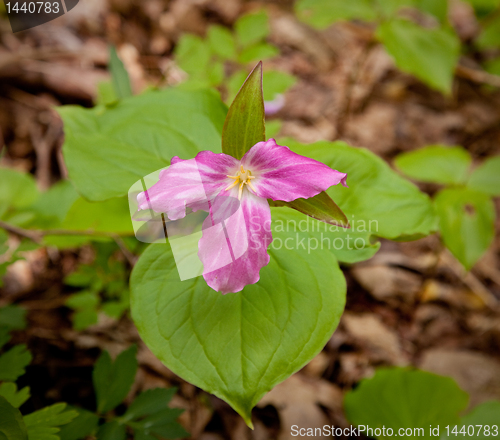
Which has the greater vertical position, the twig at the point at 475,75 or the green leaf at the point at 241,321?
the green leaf at the point at 241,321

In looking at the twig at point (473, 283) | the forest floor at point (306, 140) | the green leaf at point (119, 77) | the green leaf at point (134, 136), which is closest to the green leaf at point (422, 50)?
the forest floor at point (306, 140)

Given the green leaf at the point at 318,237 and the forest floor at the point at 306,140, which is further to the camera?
the forest floor at the point at 306,140

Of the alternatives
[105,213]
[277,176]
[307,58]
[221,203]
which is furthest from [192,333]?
[307,58]

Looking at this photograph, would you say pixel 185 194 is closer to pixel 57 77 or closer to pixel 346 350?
pixel 346 350

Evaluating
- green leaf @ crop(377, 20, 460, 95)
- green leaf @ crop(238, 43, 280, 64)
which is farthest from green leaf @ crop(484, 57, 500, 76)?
green leaf @ crop(238, 43, 280, 64)

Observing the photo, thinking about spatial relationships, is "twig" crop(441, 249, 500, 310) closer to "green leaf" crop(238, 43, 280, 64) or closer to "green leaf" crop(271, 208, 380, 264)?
"green leaf" crop(271, 208, 380, 264)

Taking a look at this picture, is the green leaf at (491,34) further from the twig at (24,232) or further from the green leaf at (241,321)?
the twig at (24,232)

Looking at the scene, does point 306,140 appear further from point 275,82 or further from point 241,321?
point 241,321
